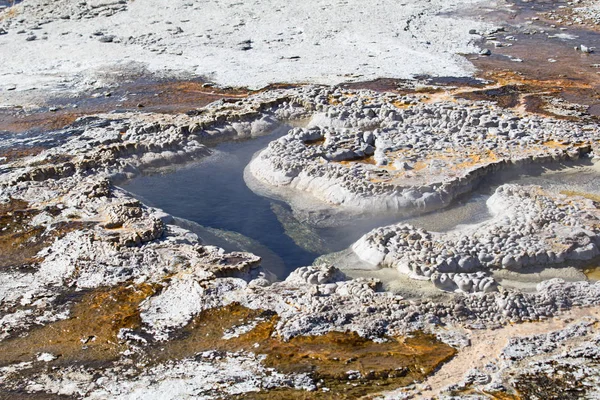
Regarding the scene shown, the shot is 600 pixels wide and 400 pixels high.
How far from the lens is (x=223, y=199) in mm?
6719

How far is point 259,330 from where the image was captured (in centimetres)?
443

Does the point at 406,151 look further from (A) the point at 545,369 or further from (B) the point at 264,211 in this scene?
(A) the point at 545,369

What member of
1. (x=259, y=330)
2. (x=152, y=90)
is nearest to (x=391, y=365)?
(x=259, y=330)

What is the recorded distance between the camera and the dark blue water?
19.5 ft

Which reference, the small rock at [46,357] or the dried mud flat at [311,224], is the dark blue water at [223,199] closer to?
the dried mud flat at [311,224]

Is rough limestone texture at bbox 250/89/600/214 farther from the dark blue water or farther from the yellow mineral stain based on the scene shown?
the yellow mineral stain

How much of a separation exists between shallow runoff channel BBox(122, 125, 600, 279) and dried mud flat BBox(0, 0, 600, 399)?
12 cm

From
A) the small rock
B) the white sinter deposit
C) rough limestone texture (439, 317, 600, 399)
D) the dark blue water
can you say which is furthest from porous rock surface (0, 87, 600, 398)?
the white sinter deposit

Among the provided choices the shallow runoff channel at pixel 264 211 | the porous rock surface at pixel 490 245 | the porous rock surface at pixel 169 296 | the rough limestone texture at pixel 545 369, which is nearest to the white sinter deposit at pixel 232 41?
the shallow runoff channel at pixel 264 211

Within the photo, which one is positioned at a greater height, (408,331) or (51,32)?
(51,32)

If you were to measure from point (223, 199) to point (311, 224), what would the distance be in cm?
107

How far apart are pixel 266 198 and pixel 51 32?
24.9 ft

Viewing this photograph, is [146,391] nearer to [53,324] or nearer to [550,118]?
[53,324]

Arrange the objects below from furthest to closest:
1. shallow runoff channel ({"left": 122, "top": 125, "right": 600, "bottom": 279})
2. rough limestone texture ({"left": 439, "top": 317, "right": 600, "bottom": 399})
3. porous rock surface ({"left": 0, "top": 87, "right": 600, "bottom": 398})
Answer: shallow runoff channel ({"left": 122, "top": 125, "right": 600, "bottom": 279}), porous rock surface ({"left": 0, "top": 87, "right": 600, "bottom": 398}), rough limestone texture ({"left": 439, "top": 317, "right": 600, "bottom": 399})
